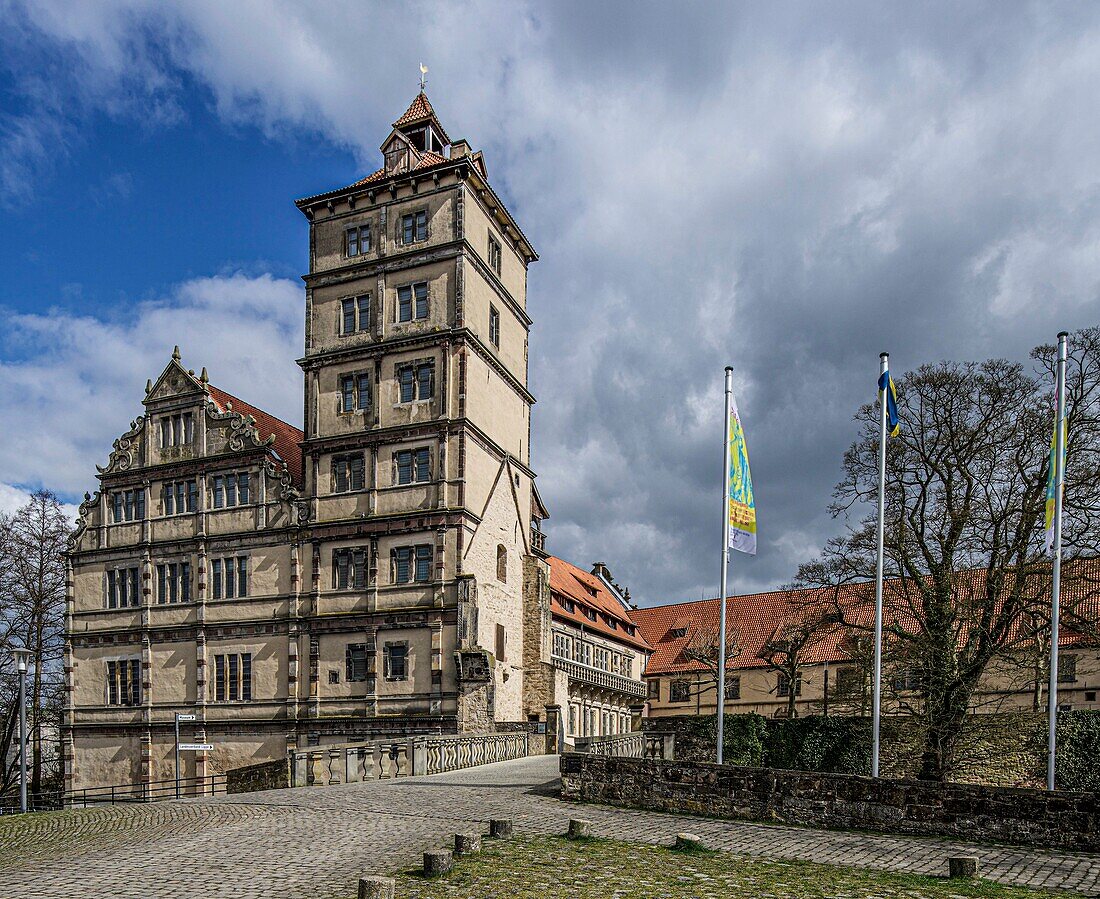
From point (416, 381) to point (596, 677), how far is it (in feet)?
67.9

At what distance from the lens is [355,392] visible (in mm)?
40062

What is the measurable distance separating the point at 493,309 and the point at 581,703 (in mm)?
20681

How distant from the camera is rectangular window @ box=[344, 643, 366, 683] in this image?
1470 inches

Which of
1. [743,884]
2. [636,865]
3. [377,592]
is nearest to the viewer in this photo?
[743,884]

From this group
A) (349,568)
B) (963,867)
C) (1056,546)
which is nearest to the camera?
(963,867)

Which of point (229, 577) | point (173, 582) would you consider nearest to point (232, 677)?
point (229, 577)

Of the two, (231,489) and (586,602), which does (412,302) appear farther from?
(586,602)

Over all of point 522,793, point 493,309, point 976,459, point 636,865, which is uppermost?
point 493,309

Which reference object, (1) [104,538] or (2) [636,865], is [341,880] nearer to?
(2) [636,865]

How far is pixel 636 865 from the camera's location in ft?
41.8

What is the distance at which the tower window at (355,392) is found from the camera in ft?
131

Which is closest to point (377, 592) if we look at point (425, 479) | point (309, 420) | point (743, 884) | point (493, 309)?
point (425, 479)

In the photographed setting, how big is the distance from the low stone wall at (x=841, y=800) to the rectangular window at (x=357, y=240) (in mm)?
27304

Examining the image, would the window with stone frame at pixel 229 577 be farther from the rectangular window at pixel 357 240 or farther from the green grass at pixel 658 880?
the green grass at pixel 658 880
